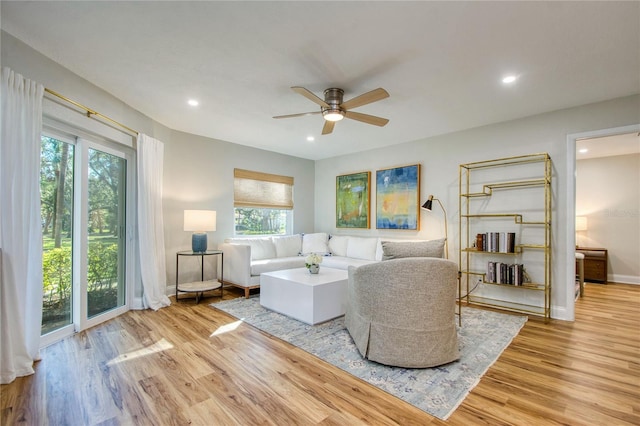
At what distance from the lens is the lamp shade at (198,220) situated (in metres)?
4.24

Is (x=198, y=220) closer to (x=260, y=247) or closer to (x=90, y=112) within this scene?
(x=260, y=247)

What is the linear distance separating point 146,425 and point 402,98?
347 cm

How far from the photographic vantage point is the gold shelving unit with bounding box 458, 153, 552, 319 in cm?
363

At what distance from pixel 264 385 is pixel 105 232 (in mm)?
2695

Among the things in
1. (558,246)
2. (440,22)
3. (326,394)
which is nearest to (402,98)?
(440,22)

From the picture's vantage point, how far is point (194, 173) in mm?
4758

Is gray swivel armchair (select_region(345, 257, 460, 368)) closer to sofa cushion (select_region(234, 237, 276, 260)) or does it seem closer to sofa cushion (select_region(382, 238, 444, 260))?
sofa cushion (select_region(382, 238, 444, 260))

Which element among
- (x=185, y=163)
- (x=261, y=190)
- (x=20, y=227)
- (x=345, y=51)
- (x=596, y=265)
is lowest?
(x=596, y=265)

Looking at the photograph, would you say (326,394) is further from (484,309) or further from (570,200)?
(570,200)

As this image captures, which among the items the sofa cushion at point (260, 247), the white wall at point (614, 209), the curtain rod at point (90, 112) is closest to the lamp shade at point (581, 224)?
the white wall at point (614, 209)

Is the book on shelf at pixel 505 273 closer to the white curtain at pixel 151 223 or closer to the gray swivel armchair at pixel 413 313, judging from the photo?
the gray swivel armchair at pixel 413 313

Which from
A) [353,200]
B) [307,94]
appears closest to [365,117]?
[307,94]

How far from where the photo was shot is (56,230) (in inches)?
112

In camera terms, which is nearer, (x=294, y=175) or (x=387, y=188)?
(x=387, y=188)
